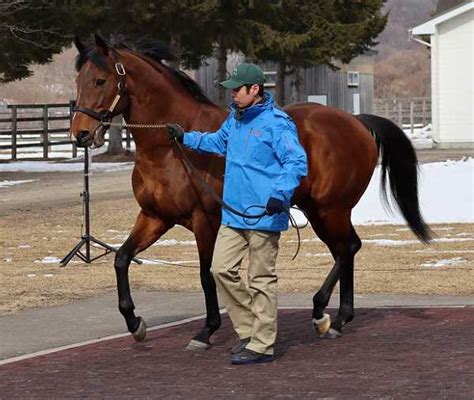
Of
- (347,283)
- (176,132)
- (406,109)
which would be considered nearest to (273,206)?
(176,132)

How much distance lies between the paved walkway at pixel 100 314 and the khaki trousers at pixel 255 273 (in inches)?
70.6

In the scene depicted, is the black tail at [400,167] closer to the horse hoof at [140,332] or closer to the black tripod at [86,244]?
the horse hoof at [140,332]

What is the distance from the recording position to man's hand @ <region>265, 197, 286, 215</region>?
8367mm

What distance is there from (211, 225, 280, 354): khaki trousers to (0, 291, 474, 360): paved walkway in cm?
179

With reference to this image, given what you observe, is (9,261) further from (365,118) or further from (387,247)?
(365,118)

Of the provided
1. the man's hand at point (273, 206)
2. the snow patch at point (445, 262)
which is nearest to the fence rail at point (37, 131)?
the snow patch at point (445, 262)

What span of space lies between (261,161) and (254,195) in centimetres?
23

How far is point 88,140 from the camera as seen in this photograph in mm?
9312

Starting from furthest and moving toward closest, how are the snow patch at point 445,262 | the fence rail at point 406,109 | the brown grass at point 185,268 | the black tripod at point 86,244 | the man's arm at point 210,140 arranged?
the fence rail at point 406,109, the black tripod at point 86,244, the snow patch at point 445,262, the brown grass at point 185,268, the man's arm at point 210,140

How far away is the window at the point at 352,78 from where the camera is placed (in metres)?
64.6

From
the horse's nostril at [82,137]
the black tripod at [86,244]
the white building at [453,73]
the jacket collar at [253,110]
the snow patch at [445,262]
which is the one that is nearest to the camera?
the jacket collar at [253,110]

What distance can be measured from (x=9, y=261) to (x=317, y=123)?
666 centimetres

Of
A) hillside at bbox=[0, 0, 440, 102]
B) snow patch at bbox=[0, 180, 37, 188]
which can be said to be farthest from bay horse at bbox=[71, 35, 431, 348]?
hillside at bbox=[0, 0, 440, 102]

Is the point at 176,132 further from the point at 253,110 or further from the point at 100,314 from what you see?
the point at 100,314
